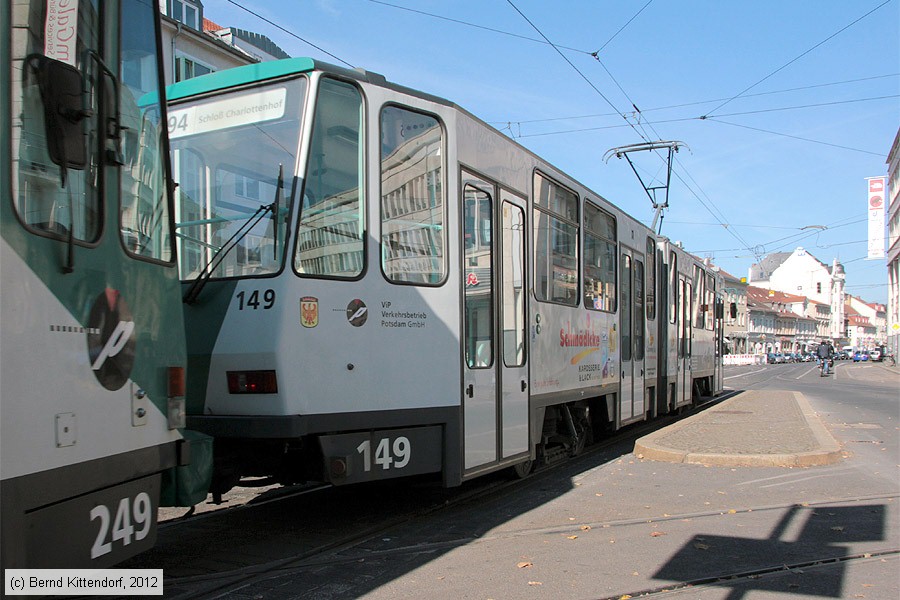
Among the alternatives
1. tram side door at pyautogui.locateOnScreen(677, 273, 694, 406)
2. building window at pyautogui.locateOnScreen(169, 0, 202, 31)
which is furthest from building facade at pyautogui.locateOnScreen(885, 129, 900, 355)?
building window at pyautogui.locateOnScreen(169, 0, 202, 31)

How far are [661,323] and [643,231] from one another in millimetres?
1965

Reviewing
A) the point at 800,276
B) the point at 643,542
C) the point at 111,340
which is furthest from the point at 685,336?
the point at 800,276

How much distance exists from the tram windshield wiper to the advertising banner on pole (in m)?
52.6

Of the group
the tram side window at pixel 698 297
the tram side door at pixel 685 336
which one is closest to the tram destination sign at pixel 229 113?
the tram side door at pixel 685 336

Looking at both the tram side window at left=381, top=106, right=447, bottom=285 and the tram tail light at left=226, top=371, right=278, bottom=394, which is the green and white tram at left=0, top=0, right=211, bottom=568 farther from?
the tram side window at left=381, top=106, right=447, bottom=285

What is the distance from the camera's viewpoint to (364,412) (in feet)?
17.3

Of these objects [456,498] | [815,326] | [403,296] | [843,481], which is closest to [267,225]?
[403,296]

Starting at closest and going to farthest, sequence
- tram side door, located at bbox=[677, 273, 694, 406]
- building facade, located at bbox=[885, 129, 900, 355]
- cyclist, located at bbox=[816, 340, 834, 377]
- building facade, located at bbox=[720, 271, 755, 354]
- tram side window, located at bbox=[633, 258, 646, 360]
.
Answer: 1. tram side window, located at bbox=[633, 258, 646, 360]
2. tram side door, located at bbox=[677, 273, 694, 406]
3. cyclist, located at bbox=[816, 340, 834, 377]
4. building facade, located at bbox=[885, 129, 900, 355]
5. building facade, located at bbox=[720, 271, 755, 354]

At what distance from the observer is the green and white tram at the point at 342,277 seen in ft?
16.4

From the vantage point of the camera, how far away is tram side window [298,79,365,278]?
5.13 m

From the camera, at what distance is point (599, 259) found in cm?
970

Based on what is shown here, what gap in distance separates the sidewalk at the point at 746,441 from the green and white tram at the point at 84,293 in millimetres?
6991

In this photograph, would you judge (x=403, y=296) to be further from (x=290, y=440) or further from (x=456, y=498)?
(x=456, y=498)

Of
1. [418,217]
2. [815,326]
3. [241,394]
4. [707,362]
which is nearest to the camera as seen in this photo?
[241,394]
